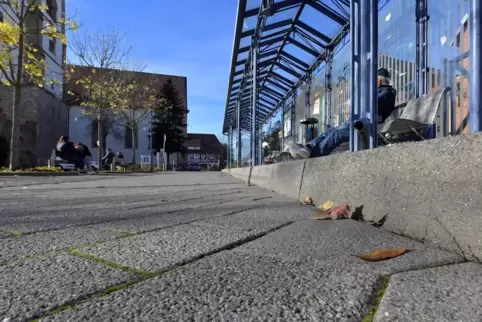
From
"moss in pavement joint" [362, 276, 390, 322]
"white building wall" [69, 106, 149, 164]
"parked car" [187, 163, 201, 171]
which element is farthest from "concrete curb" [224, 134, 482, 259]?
"parked car" [187, 163, 201, 171]

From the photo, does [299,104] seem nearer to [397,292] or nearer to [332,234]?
[332,234]

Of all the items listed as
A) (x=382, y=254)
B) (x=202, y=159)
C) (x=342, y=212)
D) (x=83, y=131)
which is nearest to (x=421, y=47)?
(x=342, y=212)

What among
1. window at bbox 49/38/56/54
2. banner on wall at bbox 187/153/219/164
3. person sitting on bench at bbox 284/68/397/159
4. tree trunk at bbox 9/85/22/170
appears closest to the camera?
person sitting on bench at bbox 284/68/397/159

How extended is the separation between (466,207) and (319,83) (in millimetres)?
7317

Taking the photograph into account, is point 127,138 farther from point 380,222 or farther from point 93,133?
point 380,222

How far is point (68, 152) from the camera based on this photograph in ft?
58.4

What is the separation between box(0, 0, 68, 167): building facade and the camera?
23672 mm

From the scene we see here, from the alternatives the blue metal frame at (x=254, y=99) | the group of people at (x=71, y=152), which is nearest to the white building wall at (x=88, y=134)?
the group of people at (x=71, y=152)

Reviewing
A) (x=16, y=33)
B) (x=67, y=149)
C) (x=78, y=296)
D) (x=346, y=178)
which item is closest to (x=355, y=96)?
(x=346, y=178)

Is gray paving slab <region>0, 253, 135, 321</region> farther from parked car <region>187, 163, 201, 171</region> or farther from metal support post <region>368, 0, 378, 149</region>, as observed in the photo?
parked car <region>187, 163, 201, 171</region>

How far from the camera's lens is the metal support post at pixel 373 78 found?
2.82 metres

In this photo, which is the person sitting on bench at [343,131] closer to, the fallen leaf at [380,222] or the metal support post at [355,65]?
the metal support post at [355,65]

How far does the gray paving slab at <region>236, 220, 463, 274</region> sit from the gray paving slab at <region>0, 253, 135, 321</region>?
2.20 ft

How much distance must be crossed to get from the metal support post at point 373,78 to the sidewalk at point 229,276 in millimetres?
798
